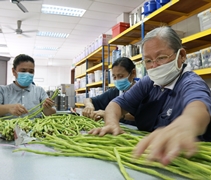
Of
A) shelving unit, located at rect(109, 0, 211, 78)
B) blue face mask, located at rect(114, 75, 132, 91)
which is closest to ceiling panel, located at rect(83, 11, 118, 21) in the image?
shelving unit, located at rect(109, 0, 211, 78)

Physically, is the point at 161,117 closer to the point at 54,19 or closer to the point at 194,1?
the point at 194,1

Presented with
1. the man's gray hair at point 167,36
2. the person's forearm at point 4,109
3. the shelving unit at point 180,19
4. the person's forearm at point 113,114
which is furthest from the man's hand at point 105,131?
the shelving unit at point 180,19

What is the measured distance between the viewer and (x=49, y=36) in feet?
19.1

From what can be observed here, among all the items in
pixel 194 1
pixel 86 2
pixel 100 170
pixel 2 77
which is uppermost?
pixel 86 2

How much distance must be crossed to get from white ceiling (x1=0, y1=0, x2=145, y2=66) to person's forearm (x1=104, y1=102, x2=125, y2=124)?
10.2 feet

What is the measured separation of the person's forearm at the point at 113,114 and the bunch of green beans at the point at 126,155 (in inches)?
10.0

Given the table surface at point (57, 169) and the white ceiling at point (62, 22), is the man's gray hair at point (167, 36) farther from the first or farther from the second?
the white ceiling at point (62, 22)

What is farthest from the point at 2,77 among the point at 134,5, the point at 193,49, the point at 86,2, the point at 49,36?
the point at 193,49

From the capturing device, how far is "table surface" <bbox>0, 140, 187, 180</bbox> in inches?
17.2

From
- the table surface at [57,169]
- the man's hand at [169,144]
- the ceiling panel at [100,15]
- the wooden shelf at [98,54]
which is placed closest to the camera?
the man's hand at [169,144]

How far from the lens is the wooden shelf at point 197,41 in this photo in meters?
1.79

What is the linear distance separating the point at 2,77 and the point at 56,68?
4343 mm

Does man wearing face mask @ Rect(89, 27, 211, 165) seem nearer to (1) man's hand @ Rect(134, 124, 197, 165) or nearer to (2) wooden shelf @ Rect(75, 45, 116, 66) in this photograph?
(1) man's hand @ Rect(134, 124, 197, 165)

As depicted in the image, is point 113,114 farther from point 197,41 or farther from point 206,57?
point 197,41
